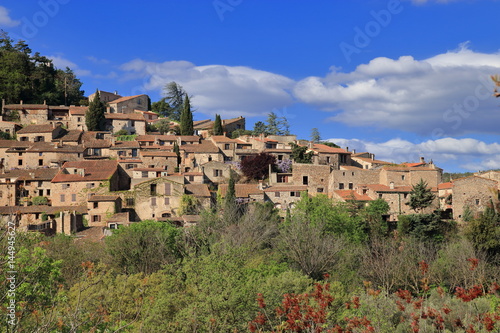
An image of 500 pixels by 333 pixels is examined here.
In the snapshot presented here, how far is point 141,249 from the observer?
120 ft

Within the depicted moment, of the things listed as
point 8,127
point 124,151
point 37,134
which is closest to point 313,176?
point 124,151

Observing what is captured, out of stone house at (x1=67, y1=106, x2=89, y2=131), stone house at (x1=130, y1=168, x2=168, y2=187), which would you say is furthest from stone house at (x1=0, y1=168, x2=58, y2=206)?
→ stone house at (x1=67, y1=106, x2=89, y2=131)

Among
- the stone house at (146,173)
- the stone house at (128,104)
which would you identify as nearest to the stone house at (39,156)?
the stone house at (146,173)

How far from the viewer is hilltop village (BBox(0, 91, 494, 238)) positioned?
48281mm

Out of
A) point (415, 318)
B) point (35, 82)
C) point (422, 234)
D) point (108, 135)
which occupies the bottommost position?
point (422, 234)

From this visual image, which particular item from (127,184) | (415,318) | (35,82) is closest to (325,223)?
(127,184)

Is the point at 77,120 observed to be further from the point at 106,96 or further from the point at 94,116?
the point at 106,96

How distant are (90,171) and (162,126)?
85.9 feet

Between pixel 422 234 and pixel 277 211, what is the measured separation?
1399cm

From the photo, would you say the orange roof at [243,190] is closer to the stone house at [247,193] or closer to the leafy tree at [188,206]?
the stone house at [247,193]

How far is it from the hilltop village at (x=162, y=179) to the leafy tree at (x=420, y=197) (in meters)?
1.10

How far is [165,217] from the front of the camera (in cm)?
4878

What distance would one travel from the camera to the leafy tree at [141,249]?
35656 millimetres

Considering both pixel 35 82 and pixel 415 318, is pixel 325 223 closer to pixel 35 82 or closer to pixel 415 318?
pixel 415 318
